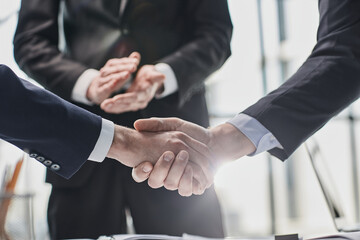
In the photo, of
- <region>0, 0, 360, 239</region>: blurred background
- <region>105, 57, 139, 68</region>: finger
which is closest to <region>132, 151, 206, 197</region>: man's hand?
<region>105, 57, 139, 68</region>: finger

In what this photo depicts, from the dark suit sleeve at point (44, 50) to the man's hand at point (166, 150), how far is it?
1.00ft

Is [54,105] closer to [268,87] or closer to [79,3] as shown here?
[79,3]

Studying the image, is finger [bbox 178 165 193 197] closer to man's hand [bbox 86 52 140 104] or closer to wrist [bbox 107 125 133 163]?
wrist [bbox 107 125 133 163]

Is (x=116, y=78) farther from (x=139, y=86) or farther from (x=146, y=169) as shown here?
(x=146, y=169)

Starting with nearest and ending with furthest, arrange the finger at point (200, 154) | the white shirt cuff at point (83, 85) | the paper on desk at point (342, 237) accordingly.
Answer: the paper on desk at point (342, 237) < the finger at point (200, 154) < the white shirt cuff at point (83, 85)

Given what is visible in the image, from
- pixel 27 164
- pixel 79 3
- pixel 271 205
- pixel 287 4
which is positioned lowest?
pixel 271 205

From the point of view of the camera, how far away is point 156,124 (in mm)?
1277

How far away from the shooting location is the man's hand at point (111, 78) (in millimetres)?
1345

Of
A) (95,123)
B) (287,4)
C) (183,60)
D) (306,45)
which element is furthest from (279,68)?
(95,123)

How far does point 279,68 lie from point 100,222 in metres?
4.19

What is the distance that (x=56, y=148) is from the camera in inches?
42.6

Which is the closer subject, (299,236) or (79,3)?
(299,236)

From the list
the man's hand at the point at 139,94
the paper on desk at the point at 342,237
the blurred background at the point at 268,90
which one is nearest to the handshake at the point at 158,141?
the man's hand at the point at 139,94

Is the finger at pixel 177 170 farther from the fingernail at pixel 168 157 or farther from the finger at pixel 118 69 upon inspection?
the finger at pixel 118 69
